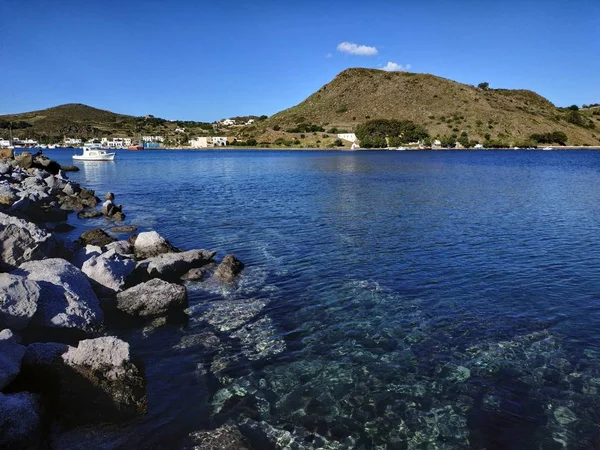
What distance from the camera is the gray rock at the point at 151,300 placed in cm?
1541

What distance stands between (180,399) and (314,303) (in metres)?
7.22

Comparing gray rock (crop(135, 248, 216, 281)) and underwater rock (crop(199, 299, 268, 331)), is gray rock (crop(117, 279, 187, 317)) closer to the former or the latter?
underwater rock (crop(199, 299, 268, 331))

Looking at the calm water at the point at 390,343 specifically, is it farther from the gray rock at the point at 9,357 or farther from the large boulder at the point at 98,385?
the gray rock at the point at 9,357

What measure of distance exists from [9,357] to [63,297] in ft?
12.9

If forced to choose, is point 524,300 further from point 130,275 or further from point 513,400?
point 130,275

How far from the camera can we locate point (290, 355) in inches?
500

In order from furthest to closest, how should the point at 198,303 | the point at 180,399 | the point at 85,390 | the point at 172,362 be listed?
the point at 198,303
the point at 172,362
the point at 180,399
the point at 85,390

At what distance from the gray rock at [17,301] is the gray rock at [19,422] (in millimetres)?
3414

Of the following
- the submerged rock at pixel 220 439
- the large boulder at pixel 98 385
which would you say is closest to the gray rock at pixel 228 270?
the large boulder at pixel 98 385

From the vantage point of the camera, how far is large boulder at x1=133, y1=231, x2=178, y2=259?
872 inches

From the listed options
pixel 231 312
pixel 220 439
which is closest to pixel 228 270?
pixel 231 312

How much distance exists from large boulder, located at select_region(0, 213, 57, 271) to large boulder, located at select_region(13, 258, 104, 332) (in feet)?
4.83

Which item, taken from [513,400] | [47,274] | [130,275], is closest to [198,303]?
[130,275]

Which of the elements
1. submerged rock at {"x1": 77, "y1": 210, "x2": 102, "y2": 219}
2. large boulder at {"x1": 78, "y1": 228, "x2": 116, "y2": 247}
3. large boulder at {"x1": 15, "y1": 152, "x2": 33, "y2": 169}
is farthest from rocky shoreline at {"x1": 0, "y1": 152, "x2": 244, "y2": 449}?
large boulder at {"x1": 15, "y1": 152, "x2": 33, "y2": 169}
